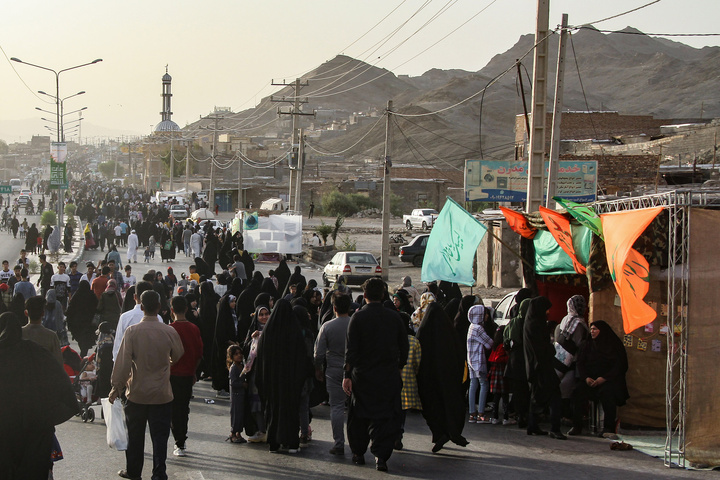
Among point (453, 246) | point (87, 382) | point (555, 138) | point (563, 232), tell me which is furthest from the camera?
point (555, 138)

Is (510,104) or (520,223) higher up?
(510,104)

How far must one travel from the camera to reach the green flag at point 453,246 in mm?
10586

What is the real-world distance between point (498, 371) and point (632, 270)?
2240 millimetres

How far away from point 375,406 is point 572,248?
3.66 m

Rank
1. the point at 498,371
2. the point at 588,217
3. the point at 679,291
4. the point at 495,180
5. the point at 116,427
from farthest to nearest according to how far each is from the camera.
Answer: the point at 495,180
the point at 498,371
the point at 588,217
the point at 679,291
the point at 116,427

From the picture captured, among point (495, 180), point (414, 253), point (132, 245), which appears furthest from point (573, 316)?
point (495, 180)

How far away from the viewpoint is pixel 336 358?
26.3 feet

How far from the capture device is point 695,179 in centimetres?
3122

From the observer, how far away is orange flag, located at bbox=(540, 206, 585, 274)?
393 inches

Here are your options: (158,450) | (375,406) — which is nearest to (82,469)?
(158,450)

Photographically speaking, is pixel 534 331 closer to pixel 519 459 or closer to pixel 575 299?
pixel 575 299

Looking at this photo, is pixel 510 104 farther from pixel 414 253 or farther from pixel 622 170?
pixel 414 253

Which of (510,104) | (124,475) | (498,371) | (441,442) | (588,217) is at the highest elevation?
(510,104)

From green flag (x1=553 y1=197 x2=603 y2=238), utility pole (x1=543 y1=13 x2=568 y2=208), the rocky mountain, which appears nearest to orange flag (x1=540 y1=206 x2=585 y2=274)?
green flag (x1=553 y1=197 x2=603 y2=238)
